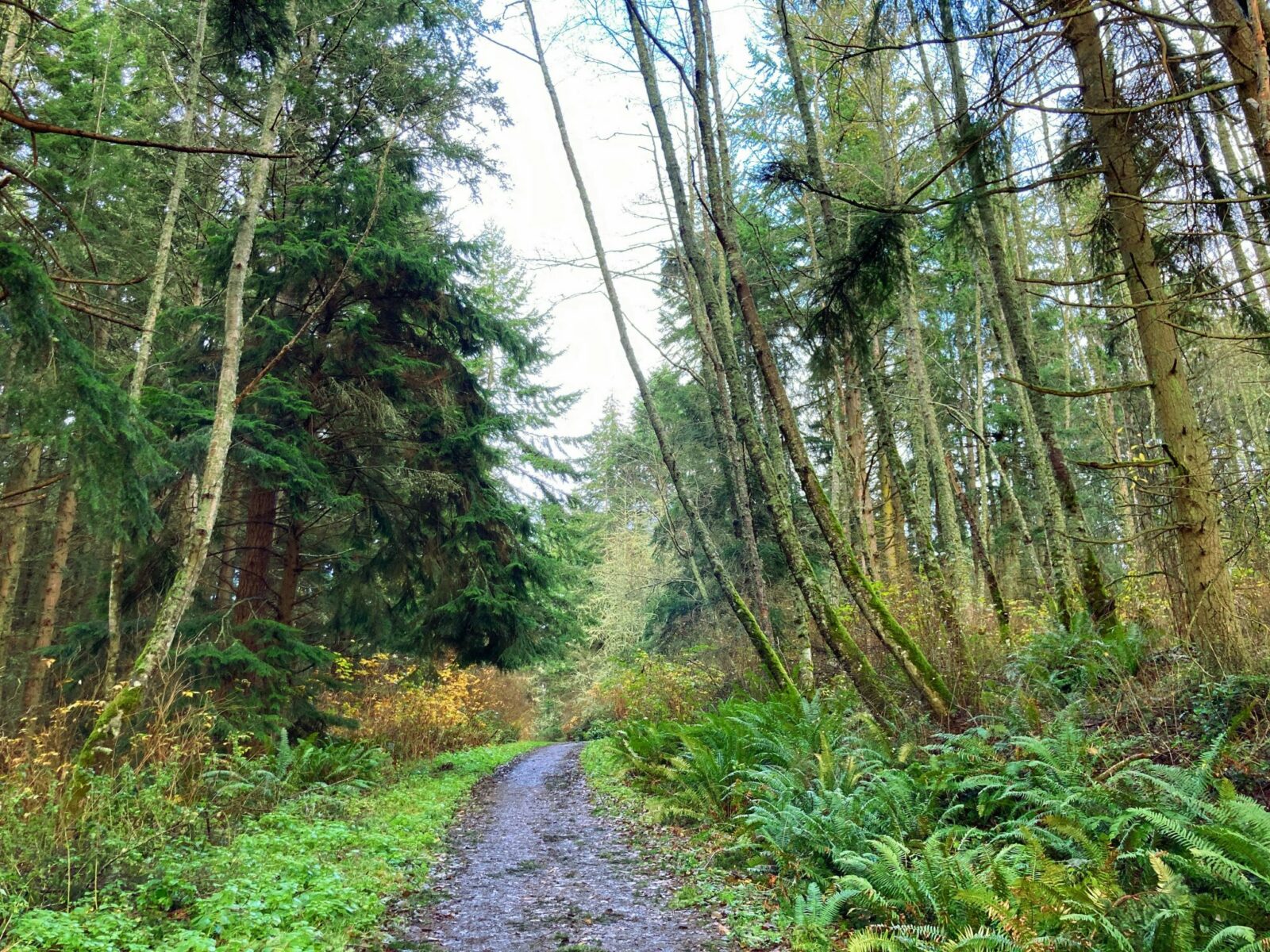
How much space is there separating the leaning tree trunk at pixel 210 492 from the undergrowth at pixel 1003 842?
17.3ft

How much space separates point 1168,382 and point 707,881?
Answer: 4.97 m

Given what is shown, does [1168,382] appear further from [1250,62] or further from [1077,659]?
[1077,659]

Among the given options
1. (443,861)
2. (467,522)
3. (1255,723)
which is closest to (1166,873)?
(1255,723)

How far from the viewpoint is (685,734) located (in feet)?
26.8

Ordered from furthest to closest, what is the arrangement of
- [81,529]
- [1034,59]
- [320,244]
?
[81,529] → [320,244] → [1034,59]

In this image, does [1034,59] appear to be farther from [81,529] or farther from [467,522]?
[81,529]

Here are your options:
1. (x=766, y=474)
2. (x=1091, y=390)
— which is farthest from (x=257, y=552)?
(x=1091, y=390)

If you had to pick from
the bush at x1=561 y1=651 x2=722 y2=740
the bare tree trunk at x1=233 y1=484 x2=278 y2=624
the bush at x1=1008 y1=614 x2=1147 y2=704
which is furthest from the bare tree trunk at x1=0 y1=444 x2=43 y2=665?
the bush at x1=1008 y1=614 x2=1147 y2=704

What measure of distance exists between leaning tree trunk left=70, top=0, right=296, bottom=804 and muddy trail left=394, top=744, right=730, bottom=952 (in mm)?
3108

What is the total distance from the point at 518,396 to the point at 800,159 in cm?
1273

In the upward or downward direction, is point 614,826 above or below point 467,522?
below

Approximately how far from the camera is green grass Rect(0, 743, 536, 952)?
3.51 metres

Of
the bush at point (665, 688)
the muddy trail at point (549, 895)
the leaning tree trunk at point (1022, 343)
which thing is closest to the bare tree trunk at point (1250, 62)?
the leaning tree trunk at point (1022, 343)

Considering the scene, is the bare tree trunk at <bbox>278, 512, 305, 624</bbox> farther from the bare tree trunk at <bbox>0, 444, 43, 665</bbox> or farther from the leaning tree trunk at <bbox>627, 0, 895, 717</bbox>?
the leaning tree trunk at <bbox>627, 0, 895, 717</bbox>
